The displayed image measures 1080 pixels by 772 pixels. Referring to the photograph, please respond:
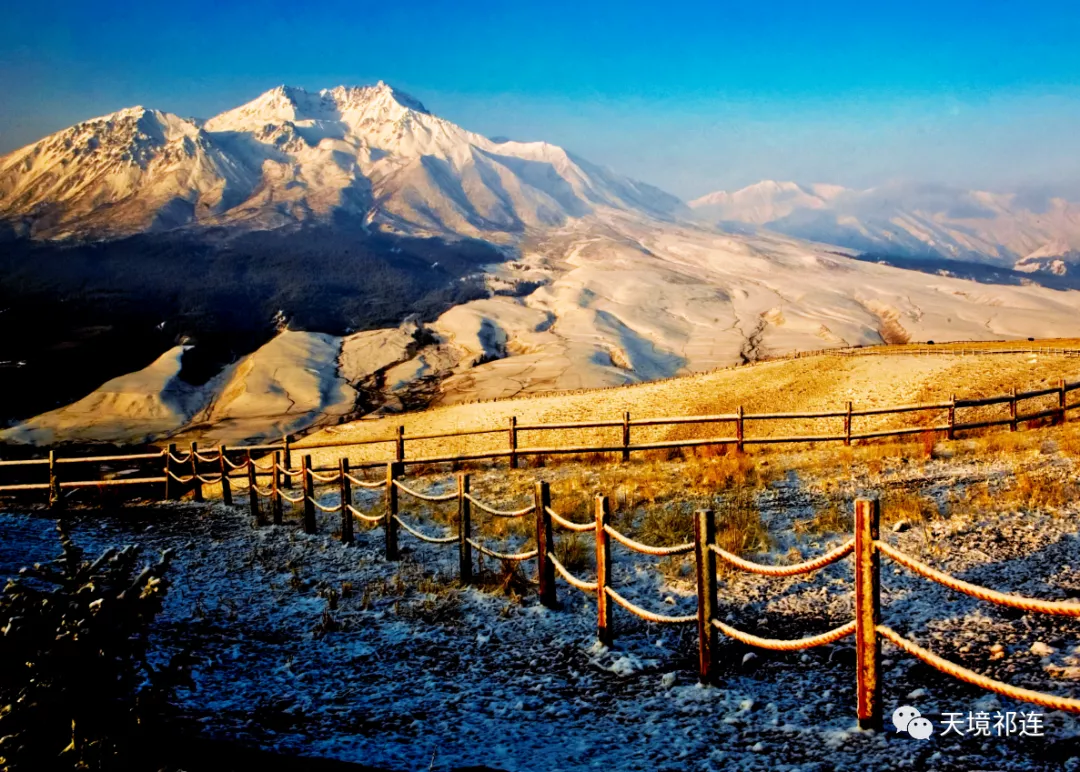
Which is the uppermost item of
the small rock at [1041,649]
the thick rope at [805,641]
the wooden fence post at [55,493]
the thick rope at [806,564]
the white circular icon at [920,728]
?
the thick rope at [806,564]

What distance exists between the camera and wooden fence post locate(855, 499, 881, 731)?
4438 millimetres

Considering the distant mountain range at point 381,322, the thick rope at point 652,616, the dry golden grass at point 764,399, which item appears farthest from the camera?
the distant mountain range at point 381,322

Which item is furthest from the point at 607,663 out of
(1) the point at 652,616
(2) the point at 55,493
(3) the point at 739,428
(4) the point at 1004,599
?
(2) the point at 55,493

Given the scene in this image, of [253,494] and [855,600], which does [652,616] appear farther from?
[253,494]

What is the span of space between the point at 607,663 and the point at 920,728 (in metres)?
2.66

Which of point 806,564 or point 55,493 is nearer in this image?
point 806,564

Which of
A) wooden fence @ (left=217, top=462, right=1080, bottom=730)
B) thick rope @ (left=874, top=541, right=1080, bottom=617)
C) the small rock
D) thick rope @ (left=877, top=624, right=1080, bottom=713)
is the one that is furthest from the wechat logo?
the small rock

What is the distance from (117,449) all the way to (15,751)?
6368 centimetres

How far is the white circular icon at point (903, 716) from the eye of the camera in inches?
190

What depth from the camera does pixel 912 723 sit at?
190 inches

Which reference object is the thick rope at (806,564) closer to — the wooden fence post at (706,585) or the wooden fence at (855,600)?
the wooden fence at (855,600)

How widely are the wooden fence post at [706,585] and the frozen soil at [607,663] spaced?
28 centimetres

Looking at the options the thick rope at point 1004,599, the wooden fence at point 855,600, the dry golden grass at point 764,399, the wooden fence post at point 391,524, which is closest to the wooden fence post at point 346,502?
the wooden fence post at point 391,524

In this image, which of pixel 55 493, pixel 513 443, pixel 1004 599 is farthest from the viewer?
pixel 513 443
